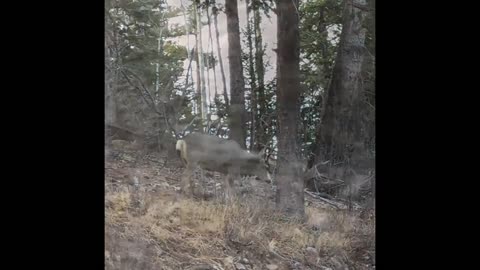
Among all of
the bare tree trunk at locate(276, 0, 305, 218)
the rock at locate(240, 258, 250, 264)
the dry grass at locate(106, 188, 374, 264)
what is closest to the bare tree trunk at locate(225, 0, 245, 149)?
the bare tree trunk at locate(276, 0, 305, 218)

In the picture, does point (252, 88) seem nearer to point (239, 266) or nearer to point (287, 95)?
point (287, 95)

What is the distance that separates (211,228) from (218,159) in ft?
0.81

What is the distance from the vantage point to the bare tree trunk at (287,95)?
1893 mm

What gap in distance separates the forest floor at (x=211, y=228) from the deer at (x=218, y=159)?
→ 0.11 feet

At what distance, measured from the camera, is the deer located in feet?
6.31

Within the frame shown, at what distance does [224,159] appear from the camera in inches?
76.8

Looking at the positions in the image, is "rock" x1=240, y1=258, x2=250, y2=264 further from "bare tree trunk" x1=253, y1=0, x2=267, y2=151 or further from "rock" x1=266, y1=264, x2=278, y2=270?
"bare tree trunk" x1=253, y1=0, x2=267, y2=151
